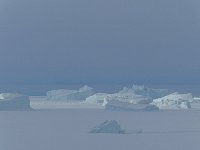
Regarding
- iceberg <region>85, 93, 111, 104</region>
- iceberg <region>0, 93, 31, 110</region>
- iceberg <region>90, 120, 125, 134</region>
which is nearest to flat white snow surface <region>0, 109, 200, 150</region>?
iceberg <region>90, 120, 125, 134</region>

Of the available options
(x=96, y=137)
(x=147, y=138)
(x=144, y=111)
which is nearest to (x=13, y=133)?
(x=96, y=137)

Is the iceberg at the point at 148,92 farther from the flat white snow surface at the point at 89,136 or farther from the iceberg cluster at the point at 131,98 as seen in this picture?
the flat white snow surface at the point at 89,136

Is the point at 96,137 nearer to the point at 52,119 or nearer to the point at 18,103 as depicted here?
the point at 52,119

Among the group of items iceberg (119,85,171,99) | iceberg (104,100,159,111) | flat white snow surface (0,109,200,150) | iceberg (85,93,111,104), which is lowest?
flat white snow surface (0,109,200,150)

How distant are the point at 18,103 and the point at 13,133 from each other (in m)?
8.41

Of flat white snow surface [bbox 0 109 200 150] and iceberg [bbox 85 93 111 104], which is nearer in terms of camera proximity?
flat white snow surface [bbox 0 109 200 150]

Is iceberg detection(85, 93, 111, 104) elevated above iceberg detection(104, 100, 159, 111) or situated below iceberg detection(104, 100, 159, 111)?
above

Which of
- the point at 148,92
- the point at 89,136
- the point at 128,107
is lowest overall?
the point at 89,136

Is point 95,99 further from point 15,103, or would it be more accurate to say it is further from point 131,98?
point 15,103

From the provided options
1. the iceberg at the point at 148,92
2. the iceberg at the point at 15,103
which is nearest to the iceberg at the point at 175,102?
the iceberg at the point at 148,92

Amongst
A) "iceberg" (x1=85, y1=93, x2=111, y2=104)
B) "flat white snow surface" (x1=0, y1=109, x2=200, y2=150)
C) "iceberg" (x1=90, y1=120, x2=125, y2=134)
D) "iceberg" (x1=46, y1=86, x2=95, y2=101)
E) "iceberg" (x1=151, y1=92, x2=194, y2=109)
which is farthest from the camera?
"iceberg" (x1=46, y1=86, x2=95, y2=101)

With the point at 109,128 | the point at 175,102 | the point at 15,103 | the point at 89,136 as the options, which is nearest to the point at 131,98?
the point at 175,102

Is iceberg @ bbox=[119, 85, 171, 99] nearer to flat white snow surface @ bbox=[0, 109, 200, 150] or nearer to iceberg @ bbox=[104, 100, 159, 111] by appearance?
iceberg @ bbox=[104, 100, 159, 111]

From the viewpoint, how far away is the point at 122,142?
10.1m
